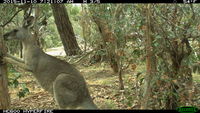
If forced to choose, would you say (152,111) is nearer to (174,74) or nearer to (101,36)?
(174,74)

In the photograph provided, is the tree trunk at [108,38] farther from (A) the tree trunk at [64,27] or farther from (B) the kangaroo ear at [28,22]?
(A) the tree trunk at [64,27]

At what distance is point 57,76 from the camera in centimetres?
595

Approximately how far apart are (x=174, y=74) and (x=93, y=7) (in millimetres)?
2936

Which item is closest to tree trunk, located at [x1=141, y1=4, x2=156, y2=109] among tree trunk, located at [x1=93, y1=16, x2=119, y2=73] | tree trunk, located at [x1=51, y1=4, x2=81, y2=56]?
tree trunk, located at [x1=93, y1=16, x2=119, y2=73]

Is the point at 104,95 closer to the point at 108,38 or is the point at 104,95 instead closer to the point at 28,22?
the point at 108,38

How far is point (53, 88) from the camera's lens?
19.0ft

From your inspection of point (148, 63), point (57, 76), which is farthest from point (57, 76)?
point (148, 63)

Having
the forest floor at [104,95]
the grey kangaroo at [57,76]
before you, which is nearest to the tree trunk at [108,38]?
the forest floor at [104,95]

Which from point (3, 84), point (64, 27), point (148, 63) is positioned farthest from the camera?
point (64, 27)

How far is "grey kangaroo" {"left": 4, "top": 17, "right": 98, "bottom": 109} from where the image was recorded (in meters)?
5.63

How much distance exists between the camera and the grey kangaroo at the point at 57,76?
5633mm

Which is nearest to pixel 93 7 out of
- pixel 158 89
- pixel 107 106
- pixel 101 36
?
pixel 101 36

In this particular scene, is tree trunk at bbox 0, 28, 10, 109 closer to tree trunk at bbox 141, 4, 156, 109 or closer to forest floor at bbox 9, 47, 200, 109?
forest floor at bbox 9, 47, 200, 109

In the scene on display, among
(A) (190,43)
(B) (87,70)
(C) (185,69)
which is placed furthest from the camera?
(B) (87,70)
